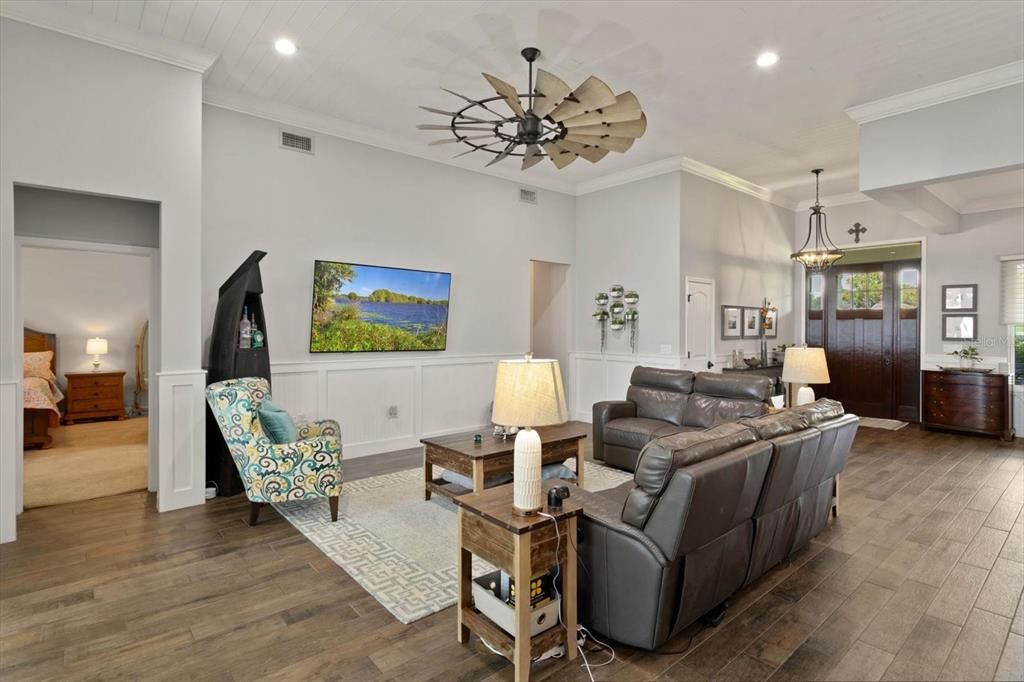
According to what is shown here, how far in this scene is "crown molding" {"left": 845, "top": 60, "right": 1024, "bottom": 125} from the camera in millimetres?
4195

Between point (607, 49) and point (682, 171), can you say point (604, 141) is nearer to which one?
point (607, 49)

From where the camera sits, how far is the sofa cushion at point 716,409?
4.92 meters

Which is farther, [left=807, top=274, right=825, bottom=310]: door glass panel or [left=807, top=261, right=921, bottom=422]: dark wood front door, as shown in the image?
[left=807, top=274, right=825, bottom=310]: door glass panel

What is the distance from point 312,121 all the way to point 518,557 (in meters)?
5.00

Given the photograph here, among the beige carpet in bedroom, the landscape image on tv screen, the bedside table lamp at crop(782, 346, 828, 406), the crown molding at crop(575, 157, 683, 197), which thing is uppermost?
the crown molding at crop(575, 157, 683, 197)

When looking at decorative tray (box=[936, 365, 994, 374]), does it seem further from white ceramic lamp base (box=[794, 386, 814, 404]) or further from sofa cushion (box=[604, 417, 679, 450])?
sofa cushion (box=[604, 417, 679, 450])

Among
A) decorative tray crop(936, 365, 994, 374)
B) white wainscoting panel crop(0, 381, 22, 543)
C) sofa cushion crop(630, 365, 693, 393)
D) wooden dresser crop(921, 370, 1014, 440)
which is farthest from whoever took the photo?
decorative tray crop(936, 365, 994, 374)

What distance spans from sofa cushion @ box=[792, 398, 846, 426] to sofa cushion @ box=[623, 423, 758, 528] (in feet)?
3.50

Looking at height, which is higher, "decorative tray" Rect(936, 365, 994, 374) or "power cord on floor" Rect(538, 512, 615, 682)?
"decorative tray" Rect(936, 365, 994, 374)

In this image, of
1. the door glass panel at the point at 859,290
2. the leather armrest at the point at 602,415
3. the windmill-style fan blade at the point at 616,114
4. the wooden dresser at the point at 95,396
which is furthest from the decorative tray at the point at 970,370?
the wooden dresser at the point at 95,396

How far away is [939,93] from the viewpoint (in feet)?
14.9

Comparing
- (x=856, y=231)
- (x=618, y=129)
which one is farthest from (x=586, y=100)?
(x=856, y=231)

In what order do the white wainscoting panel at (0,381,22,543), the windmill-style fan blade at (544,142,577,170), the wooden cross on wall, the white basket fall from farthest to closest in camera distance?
the wooden cross on wall, the windmill-style fan blade at (544,142,577,170), the white wainscoting panel at (0,381,22,543), the white basket

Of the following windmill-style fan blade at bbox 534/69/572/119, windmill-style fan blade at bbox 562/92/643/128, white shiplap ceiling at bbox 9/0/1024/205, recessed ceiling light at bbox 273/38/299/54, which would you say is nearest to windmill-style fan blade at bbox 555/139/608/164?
windmill-style fan blade at bbox 562/92/643/128
